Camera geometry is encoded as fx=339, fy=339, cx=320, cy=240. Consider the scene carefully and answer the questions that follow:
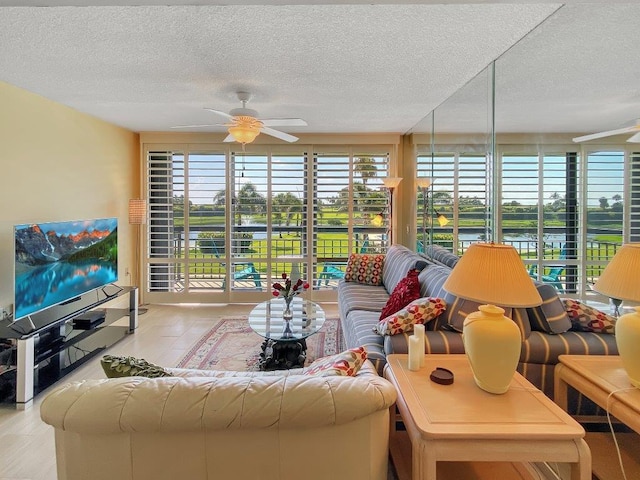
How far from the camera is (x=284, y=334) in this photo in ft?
9.24

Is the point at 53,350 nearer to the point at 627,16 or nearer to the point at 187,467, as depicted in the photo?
the point at 187,467

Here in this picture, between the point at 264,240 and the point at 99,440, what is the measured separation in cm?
413

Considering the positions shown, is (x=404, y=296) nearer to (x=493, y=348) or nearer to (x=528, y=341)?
(x=528, y=341)

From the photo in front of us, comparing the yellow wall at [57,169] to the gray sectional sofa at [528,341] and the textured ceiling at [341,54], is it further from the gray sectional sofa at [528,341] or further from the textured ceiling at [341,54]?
the gray sectional sofa at [528,341]

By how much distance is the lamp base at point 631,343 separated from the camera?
1428 mm

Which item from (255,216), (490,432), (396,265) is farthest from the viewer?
(255,216)

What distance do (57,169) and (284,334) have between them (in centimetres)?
311

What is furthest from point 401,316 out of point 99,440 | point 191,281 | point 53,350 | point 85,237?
point 191,281

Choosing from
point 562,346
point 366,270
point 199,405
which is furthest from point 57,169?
point 562,346

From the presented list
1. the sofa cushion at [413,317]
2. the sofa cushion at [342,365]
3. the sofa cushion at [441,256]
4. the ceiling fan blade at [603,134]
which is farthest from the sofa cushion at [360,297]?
the ceiling fan blade at [603,134]

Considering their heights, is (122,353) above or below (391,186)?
below

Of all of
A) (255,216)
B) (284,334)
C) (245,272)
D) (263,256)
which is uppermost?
(255,216)

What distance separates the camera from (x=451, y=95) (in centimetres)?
341

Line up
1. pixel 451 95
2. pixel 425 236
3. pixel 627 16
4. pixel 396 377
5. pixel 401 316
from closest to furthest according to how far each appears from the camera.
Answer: pixel 396 377, pixel 627 16, pixel 401 316, pixel 451 95, pixel 425 236
